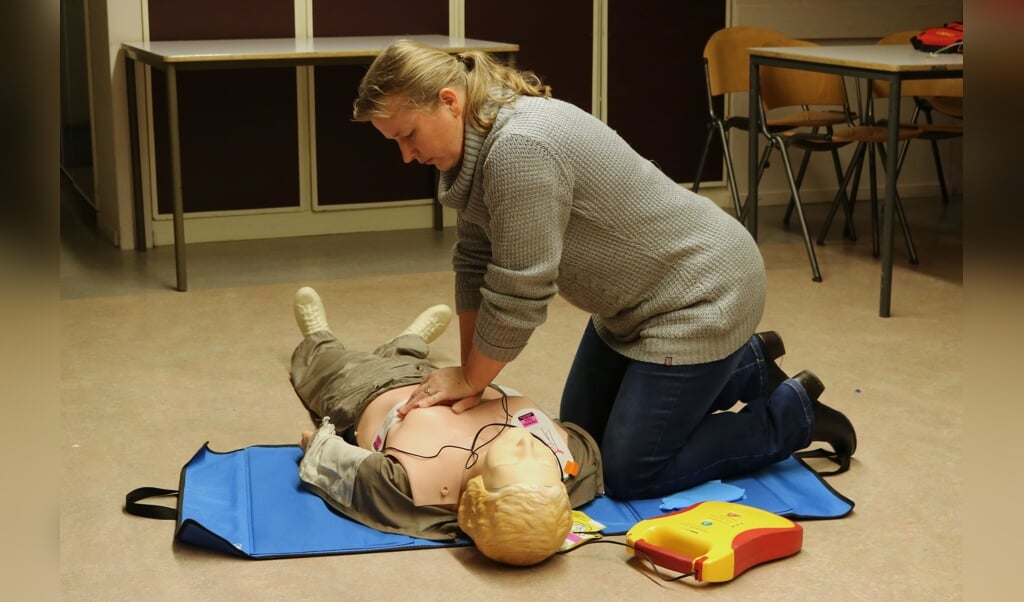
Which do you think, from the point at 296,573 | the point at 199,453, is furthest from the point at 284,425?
the point at 296,573

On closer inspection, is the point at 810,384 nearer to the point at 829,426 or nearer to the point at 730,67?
the point at 829,426

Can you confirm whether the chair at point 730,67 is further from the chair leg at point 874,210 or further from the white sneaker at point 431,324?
the white sneaker at point 431,324

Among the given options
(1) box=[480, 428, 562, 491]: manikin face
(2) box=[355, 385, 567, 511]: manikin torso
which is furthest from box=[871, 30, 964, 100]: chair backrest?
(1) box=[480, 428, 562, 491]: manikin face

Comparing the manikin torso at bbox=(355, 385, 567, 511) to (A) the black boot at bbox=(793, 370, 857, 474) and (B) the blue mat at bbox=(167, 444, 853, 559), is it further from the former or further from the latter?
(A) the black boot at bbox=(793, 370, 857, 474)

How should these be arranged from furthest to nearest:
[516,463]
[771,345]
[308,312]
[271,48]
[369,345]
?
[271,48] → [369,345] → [308,312] → [771,345] → [516,463]

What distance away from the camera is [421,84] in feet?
6.68

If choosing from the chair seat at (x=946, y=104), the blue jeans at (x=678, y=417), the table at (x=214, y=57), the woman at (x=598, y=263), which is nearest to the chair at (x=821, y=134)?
the chair seat at (x=946, y=104)

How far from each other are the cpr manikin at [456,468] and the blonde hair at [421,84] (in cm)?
56

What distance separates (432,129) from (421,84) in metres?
0.09

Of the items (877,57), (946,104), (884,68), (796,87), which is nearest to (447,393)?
(884,68)

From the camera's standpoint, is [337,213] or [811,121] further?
[337,213]

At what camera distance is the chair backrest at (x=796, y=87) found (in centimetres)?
489

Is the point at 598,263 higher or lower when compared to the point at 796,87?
lower

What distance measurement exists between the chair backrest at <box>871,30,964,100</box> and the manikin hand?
3.42 m
